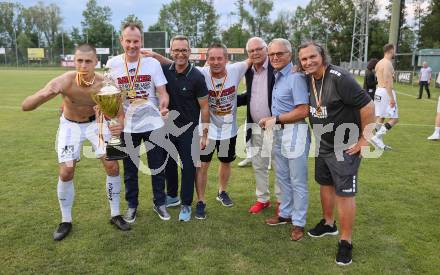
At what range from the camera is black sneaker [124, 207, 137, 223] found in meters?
4.71

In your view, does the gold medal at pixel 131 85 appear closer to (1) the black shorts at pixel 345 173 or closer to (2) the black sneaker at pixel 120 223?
(2) the black sneaker at pixel 120 223

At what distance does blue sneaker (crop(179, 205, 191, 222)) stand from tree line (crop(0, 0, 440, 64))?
62.0m

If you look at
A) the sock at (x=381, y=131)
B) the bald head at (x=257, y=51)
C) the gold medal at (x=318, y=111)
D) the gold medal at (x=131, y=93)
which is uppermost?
the bald head at (x=257, y=51)

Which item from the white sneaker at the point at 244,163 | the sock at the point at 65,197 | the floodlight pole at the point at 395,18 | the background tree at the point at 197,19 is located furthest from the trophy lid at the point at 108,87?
the background tree at the point at 197,19

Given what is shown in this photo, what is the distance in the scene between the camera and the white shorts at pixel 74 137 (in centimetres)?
423

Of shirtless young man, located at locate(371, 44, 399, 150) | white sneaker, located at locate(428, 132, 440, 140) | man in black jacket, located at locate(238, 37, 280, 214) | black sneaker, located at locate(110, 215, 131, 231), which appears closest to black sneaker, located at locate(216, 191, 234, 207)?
man in black jacket, located at locate(238, 37, 280, 214)

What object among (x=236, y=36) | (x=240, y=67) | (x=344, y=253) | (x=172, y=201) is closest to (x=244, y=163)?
(x=172, y=201)

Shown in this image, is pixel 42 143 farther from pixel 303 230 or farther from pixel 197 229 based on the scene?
pixel 303 230

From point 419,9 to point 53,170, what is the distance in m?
79.2

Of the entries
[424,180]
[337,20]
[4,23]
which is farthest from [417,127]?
[4,23]

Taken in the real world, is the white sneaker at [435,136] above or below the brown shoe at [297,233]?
above

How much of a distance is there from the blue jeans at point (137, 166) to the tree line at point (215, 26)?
204ft

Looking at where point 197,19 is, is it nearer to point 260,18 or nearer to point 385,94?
point 260,18

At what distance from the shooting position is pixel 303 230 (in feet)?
14.4
